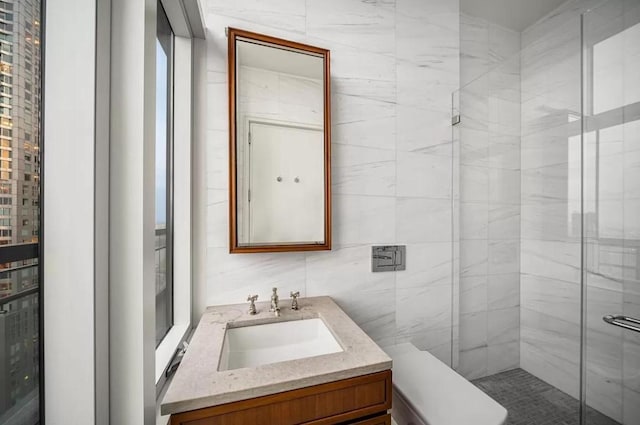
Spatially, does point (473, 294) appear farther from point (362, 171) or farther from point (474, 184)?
point (362, 171)

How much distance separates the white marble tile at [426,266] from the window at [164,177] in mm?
1186

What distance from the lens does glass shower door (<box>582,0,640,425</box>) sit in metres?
0.98

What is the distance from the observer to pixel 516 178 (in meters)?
1.34

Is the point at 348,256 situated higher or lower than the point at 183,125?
lower

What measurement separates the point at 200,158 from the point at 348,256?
891 millimetres

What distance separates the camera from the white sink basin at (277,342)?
40.3 inches

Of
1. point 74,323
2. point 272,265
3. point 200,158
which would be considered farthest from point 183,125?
point 74,323

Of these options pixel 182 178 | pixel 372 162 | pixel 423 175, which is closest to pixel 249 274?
pixel 182 178

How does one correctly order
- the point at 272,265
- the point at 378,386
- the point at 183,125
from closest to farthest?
the point at 378,386 < the point at 183,125 < the point at 272,265

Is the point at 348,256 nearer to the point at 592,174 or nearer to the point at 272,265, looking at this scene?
the point at 272,265

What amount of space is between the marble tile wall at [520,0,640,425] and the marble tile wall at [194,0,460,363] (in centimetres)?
44

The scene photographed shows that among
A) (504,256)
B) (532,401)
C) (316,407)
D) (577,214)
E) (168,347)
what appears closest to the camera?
(316,407)

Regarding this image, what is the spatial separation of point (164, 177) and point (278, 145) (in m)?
0.51

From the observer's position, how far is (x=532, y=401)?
1.33m
